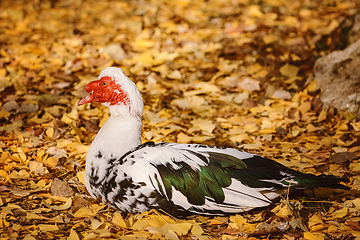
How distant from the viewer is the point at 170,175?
278 centimetres

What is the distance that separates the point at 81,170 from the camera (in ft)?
11.5

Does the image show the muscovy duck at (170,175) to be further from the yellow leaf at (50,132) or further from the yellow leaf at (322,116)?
the yellow leaf at (322,116)

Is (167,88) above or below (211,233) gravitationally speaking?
above

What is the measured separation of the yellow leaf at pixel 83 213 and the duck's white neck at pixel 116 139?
0.34m

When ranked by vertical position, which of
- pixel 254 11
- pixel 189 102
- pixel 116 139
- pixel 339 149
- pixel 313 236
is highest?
pixel 254 11

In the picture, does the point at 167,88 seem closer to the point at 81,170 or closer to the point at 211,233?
the point at 81,170

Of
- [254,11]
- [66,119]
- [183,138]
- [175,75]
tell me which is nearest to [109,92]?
[183,138]

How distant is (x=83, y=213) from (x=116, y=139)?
1.76 ft

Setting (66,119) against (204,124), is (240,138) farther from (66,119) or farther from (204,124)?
(66,119)

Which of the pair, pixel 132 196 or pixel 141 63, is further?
pixel 141 63

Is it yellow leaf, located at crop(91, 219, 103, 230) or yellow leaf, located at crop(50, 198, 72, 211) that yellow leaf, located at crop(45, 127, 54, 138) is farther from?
yellow leaf, located at crop(91, 219, 103, 230)

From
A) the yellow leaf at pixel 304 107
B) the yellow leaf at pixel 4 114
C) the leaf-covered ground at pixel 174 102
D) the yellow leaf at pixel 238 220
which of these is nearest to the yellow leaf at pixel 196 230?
the leaf-covered ground at pixel 174 102

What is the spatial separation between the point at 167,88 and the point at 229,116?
960 mm

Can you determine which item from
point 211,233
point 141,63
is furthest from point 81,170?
point 141,63
